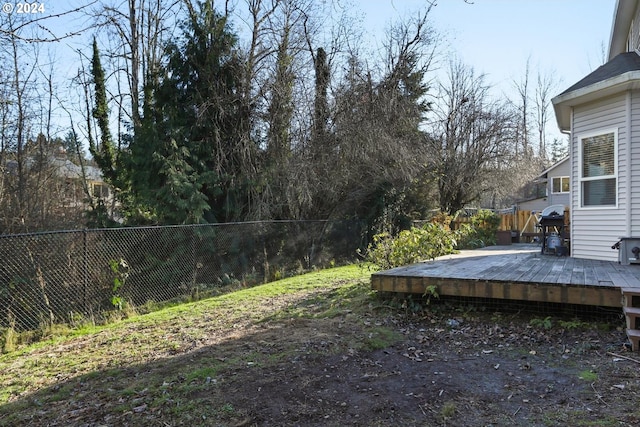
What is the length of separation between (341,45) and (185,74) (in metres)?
4.38

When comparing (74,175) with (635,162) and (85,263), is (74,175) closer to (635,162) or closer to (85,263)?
(85,263)

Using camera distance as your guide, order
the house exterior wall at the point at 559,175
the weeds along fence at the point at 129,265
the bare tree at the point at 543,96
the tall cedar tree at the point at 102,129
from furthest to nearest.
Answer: the bare tree at the point at 543,96 < the house exterior wall at the point at 559,175 < the tall cedar tree at the point at 102,129 < the weeds along fence at the point at 129,265

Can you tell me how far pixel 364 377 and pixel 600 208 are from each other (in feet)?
18.6

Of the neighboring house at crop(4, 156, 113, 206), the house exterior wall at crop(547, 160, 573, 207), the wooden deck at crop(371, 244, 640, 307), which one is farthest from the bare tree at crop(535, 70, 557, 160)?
the neighboring house at crop(4, 156, 113, 206)

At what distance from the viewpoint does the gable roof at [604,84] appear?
612 cm

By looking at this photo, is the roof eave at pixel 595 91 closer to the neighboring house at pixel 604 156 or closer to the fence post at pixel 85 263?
the neighboring house at pixel 604 156

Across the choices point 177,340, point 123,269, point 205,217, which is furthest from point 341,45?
point 177,340

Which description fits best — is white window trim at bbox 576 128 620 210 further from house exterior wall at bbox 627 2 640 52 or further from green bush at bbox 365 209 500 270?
house exterior wall at bbox 627 2 640 52

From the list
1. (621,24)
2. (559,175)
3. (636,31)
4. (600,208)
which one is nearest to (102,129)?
(600,208)

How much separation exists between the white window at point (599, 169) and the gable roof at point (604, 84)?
656 millimetres

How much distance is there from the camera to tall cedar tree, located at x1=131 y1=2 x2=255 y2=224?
Answer: 10.2 m

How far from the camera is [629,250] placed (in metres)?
6.16

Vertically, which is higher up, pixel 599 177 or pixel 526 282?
pixel 599 177

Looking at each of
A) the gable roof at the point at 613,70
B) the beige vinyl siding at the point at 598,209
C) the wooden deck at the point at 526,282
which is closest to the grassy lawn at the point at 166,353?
the wooden deck at the point at 526,282
